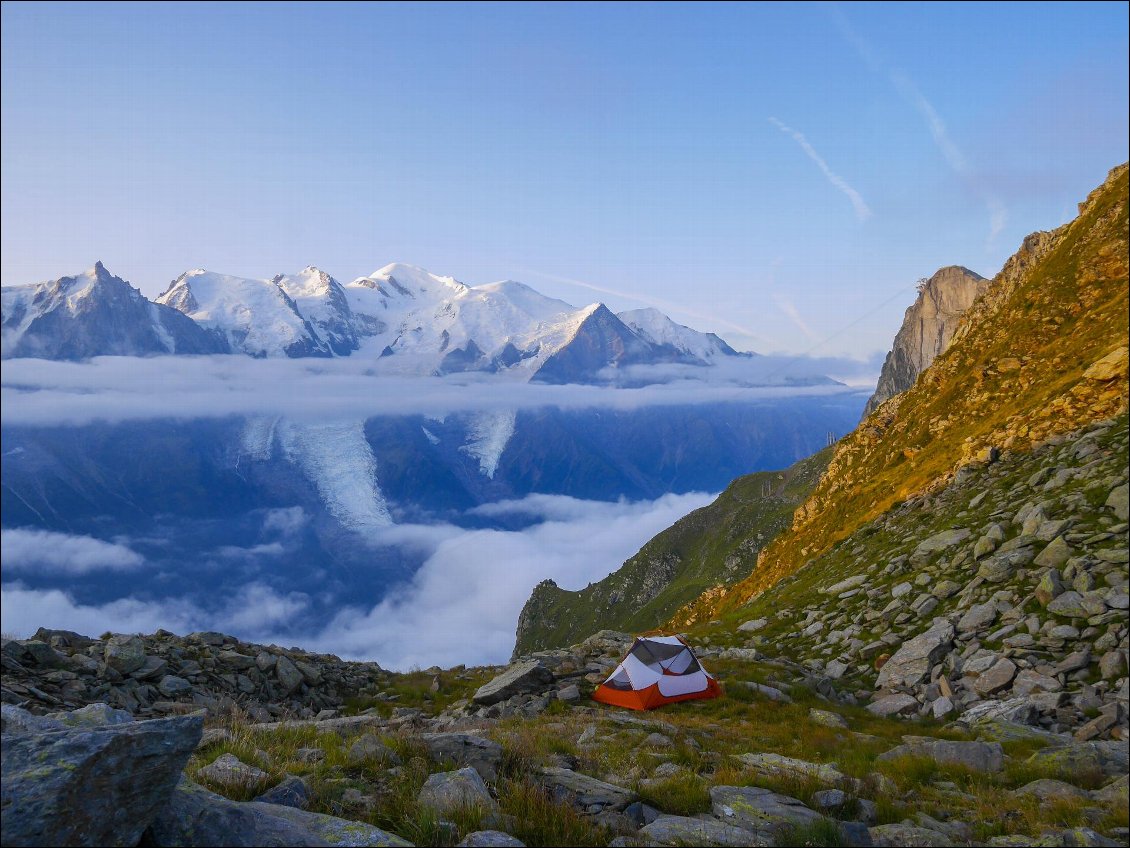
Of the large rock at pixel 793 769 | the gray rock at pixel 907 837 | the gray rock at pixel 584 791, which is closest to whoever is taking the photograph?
the gray rock at pixel 907 837

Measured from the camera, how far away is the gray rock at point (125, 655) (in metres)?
24.4

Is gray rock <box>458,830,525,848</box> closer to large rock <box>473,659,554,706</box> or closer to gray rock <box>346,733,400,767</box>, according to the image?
gray rock <box>346,733,400,767</box>

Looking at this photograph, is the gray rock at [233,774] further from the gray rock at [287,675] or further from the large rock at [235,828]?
the gray rock at [287,675]

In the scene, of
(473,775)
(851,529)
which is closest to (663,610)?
(851,529)

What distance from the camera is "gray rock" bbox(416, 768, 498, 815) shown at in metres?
7.94

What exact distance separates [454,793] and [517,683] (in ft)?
61.7

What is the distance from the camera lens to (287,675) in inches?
1128

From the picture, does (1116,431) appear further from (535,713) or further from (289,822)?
(289,822)

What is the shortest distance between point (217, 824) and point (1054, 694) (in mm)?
22318

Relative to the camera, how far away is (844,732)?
1917 cm

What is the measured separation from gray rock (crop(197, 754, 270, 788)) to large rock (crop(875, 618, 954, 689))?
75.7ft

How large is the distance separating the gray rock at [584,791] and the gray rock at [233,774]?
406cm

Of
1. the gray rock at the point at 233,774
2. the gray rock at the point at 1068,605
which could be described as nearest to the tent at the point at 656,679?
the gray rock at the point at 1068,605

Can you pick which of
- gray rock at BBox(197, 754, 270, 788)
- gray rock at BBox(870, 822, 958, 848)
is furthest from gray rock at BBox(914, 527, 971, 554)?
gray rock at BBox(197, 754, 270, 788)
